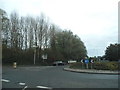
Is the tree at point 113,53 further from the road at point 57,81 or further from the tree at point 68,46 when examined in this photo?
the road at point 57,81

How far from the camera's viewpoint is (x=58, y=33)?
238 feet

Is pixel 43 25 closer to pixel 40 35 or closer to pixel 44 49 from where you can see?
pixel 40 35

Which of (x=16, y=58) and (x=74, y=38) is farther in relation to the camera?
(x=74, y=38)

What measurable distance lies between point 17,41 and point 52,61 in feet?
42.7

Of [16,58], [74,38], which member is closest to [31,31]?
[16,58]

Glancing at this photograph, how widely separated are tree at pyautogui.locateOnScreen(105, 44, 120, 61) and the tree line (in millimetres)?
26794

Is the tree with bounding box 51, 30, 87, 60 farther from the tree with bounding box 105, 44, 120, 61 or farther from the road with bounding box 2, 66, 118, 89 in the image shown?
the road with bounding box 2, 66, 118, 89

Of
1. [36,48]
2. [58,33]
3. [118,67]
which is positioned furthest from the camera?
[58,33]

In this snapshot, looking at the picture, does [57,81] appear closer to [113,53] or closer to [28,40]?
[28,40]

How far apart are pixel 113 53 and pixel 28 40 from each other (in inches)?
1730

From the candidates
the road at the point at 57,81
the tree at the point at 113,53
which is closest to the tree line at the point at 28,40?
the tree at the point at 113,53

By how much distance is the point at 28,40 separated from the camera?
62.0 metres

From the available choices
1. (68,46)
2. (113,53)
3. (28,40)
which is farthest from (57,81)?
(113,53)

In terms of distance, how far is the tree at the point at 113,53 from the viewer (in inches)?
3487
